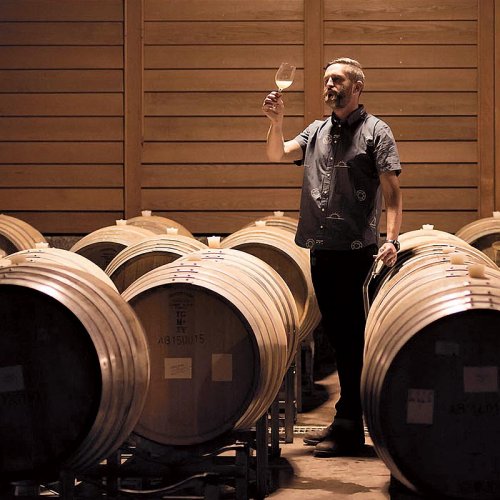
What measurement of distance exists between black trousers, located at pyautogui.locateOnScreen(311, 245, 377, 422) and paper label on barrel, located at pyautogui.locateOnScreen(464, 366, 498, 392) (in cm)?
203

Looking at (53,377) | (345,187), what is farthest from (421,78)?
(53,377)

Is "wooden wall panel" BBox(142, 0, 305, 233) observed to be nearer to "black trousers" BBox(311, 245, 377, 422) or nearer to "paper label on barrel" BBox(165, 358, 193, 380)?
"black trousers" BBox(311, 245, 377, 422)

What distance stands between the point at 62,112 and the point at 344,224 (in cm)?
472

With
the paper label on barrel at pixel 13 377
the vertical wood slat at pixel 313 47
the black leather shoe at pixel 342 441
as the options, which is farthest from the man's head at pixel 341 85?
the vertical wood slat at pixel 313 47

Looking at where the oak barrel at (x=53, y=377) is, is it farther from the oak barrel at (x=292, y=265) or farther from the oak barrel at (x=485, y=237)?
the oak barrel at (x=485, y=237)

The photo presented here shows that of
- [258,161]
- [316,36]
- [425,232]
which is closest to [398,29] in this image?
[316,36]

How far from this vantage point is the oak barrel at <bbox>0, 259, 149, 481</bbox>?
3.45 meters

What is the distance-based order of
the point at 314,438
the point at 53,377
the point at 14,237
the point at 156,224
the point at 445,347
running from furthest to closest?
the point at 156,224 < the point at 14,237 < the point at 314,438 < the point at 53,377 < the point at 445,347

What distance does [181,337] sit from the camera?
4.21m

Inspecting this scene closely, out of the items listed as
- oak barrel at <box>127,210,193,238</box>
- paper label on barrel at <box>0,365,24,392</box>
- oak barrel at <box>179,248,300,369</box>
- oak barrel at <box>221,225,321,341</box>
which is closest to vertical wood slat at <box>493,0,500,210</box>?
oak barrel at <box>127,210,193,238</box>

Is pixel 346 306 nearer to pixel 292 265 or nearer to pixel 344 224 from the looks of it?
pixel 344 224

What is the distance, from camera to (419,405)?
331cm

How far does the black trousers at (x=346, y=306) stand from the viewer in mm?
5348

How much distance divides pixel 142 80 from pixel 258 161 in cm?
116
